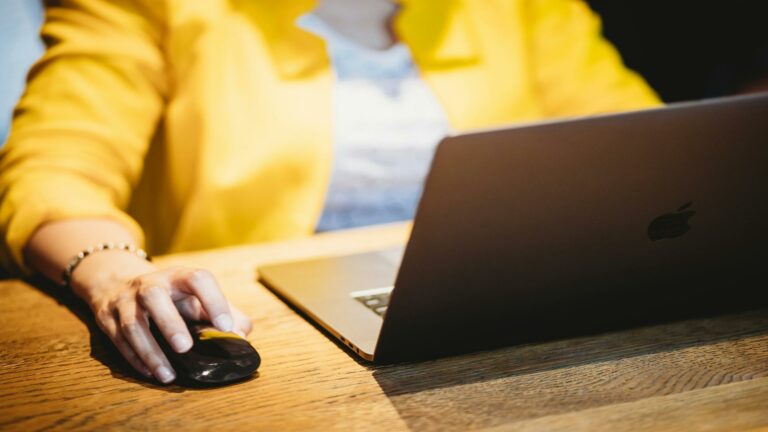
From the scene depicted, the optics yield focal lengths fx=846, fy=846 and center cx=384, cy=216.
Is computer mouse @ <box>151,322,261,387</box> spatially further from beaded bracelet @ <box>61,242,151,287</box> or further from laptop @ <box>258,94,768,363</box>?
beaded bracelet @ <box>61,242,151,287</box>

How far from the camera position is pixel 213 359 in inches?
26.5

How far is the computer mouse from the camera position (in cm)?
66

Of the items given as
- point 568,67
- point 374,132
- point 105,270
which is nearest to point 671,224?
point 105,270

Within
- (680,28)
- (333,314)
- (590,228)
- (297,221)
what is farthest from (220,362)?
(680,28)

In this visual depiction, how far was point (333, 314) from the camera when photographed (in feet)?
2.63

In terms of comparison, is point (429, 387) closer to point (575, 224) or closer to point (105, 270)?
point (575, 224)

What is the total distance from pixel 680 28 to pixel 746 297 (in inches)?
45.4

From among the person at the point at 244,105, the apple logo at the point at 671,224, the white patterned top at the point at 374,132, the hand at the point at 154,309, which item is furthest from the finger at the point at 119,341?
the white patterned top at the point at 374,132

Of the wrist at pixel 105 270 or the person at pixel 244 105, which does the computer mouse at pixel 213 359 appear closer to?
the wrist at pixel 105 270

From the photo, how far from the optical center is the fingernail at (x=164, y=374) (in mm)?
667

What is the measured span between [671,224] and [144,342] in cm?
44

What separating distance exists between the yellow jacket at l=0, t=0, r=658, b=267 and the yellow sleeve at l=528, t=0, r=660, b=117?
0.26ft

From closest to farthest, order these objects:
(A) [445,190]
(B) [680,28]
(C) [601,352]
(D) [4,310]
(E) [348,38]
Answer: (A) [445,190] < (C) [601,352] < (D) [4,310] < (E) [348,38] < (B) [680,28]

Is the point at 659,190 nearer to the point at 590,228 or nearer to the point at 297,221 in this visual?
the point at 590,228
